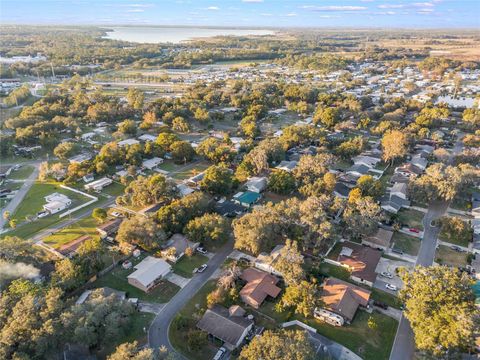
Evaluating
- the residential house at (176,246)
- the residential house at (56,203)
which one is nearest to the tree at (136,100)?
the residential house at (56,203)

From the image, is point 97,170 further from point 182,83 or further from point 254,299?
point 182,83

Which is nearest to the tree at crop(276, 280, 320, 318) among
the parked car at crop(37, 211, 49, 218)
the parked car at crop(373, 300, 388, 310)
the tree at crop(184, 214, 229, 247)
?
the parked car at crop(373, 300, 388, 310)

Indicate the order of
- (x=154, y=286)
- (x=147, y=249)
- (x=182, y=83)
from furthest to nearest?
(x=182, y=83) < (x=147, y=249) < (x=154, y=286)

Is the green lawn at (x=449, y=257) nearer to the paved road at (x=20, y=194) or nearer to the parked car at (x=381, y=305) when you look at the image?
the parked car at (x=381, y=305)

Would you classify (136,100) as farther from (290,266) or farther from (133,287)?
(290,266)

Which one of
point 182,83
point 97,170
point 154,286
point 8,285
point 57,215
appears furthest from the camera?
point 182,83

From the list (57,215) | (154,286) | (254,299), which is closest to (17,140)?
(57,215)
